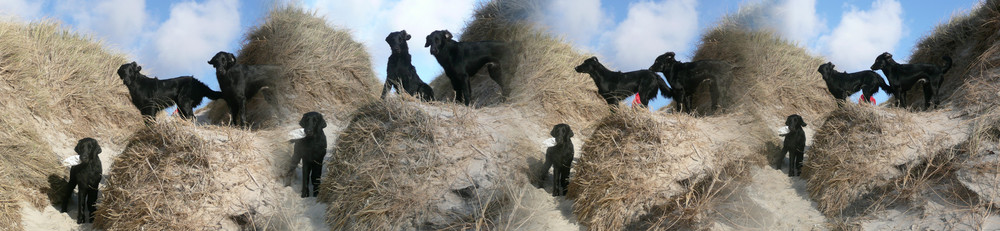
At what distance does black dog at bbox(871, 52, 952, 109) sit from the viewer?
9328 mm

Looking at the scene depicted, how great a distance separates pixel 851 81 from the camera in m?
9.40

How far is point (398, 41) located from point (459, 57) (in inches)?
31.7

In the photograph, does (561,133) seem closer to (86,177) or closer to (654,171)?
(654,171)

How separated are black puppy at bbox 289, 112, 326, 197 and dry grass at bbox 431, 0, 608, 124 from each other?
7.46 feet

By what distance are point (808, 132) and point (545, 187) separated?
12.6 ft

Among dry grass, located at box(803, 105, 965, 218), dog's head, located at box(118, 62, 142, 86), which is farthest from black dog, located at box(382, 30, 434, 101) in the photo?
dry grass, located at box(803, 105, 965, 218)

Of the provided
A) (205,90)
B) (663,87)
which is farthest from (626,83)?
(205,90)

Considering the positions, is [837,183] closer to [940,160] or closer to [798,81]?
[940,160]

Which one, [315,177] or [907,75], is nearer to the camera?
[315,177]

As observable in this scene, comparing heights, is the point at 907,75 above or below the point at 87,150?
above

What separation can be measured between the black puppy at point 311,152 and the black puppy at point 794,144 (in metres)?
4.86

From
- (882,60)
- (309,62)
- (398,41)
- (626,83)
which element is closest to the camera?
(626,83)

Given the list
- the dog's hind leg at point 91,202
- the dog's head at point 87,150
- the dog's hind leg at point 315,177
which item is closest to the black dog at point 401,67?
the dog's hind leg at point 315,177

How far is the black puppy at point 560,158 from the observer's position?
306 inches
